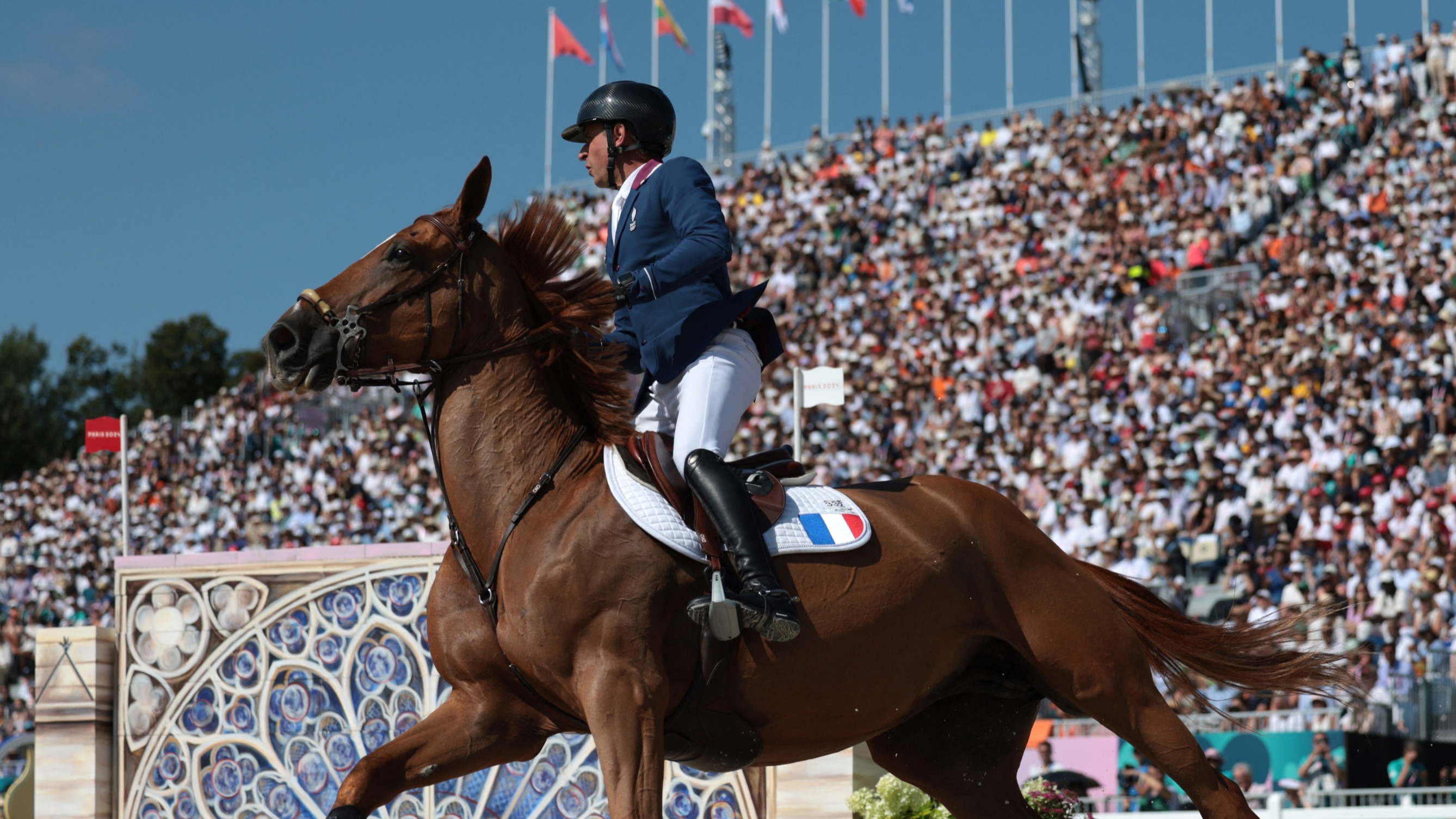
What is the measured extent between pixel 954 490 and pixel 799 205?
21503 mm

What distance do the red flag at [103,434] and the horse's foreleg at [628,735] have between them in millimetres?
A: 5750

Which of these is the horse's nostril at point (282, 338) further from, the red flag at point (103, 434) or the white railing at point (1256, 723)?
the white railing at point (1256, 723)

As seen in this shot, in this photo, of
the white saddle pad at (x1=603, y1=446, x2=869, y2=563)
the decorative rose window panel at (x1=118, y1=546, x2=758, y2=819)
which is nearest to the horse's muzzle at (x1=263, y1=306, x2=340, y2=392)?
the white saddle pad at (x1=603, y1=446, x2=869, y2=563)

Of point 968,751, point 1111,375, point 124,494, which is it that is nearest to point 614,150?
point 968,751

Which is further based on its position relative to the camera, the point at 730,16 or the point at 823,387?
the point at 730,16

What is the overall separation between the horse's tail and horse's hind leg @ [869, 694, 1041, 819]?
1.45ft

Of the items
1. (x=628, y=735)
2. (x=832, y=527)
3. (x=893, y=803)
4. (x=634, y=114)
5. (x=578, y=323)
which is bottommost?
(x=893, y=803)

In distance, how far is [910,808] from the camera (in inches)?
223

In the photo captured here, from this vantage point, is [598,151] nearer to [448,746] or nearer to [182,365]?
[448,746]

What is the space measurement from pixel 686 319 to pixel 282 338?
108cm

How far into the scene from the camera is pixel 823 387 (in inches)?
298

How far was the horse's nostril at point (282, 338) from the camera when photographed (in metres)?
3.96

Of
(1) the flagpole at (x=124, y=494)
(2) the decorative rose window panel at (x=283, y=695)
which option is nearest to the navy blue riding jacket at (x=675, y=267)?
(2) the decorative rose window panel at (x=283, y=695)

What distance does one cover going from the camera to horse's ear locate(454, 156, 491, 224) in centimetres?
417
